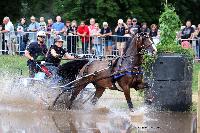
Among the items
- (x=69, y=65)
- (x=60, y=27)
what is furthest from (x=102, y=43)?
(x=69, y=65)

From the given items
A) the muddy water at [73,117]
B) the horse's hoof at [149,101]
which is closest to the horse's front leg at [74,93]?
the muddy water at [73,117]

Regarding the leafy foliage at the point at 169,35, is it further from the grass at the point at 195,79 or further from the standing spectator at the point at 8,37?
the standing spectator at the point at 8,37

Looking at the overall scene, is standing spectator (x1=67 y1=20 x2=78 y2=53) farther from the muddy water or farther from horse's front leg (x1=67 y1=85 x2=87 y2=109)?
horse's front leg (x1=67 y1=85 x2=87 y2=109)

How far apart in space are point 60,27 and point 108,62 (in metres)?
10.2

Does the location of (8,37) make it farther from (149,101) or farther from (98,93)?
(149,101)

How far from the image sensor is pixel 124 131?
514 inches

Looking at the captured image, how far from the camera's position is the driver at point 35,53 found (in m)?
17.5

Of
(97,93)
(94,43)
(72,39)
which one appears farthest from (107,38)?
(97,93)

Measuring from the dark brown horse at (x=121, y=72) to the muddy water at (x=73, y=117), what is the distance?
0.55 m

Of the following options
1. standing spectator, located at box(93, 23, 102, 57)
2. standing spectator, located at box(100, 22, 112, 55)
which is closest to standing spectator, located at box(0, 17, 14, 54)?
standing spectator, located at box(93, 23, 102, 57)

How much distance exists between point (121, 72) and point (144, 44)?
2.74ft

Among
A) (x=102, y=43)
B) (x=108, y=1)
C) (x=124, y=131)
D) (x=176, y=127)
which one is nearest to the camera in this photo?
(x=124, y=131)

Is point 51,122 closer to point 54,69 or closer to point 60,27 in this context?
point 54,69

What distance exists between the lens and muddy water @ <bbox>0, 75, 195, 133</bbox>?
1344 centimetres
